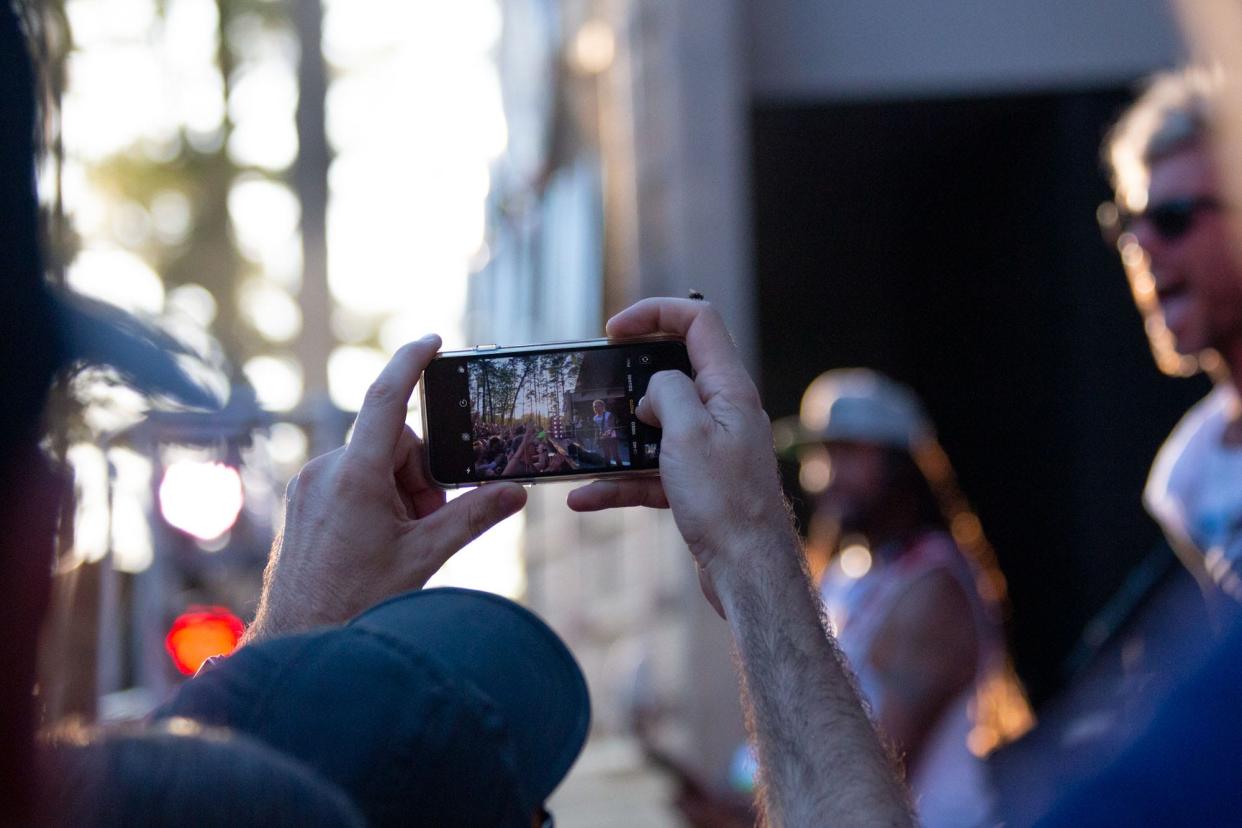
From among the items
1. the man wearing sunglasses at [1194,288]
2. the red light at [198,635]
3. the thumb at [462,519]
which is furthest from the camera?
the red light at [198,635]

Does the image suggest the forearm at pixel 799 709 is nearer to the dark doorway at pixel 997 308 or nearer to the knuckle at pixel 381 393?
the knuckle at pixel 381 393

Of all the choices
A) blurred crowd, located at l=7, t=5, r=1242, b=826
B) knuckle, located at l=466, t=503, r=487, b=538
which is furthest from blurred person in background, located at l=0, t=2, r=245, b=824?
knuckle, located at l=466, t=503, r=487, b=538

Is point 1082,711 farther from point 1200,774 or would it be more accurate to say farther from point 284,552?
point 1200,774

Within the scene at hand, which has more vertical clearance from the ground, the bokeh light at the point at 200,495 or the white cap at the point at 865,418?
the white cap at the point at 865,418

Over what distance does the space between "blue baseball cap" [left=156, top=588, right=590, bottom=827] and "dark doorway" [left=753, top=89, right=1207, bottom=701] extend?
5.94 metres

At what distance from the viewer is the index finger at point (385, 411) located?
1.93m

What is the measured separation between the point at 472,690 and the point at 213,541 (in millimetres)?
3912

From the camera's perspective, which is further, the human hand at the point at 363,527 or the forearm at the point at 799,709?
the human hand at the point at 363,527

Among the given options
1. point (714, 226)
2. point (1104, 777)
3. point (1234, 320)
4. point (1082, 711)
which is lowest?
point (1082, 711)

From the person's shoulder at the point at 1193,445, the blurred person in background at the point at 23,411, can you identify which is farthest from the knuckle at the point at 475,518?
the person's shoulder at the point at 1193,445

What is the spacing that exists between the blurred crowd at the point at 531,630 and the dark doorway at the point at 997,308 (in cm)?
358

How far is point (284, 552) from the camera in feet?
6.44

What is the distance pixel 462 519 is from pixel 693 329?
42 centimetres

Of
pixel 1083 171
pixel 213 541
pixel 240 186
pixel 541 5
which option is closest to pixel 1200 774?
pixel 213 541
